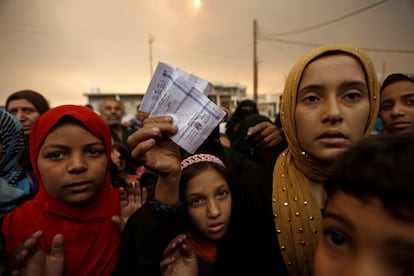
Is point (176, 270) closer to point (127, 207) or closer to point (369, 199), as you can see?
point (127, 207)

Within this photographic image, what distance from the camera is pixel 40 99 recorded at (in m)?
2.21

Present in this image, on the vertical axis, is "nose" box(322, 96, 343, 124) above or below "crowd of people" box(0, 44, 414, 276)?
above

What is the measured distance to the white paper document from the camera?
1.04 metres

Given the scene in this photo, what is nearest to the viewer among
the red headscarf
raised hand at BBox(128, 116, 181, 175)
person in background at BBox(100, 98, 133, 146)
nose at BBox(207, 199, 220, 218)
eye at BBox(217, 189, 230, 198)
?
raised hand at BBox(128, 116, 181, 175)

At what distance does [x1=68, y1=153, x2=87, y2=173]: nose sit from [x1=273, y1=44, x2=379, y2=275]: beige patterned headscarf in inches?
30.4

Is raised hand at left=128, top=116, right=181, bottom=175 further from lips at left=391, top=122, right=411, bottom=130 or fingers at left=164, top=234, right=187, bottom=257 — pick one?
lips at left=391, top=122, right=411, bottom=130

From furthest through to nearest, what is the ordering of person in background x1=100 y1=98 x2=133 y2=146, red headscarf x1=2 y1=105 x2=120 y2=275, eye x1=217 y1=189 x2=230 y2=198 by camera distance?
person in background x1=100 y1=98 x2=133 y2=146 → eye x1=217 y1=189 x2=230 y2=198 → red headscarf x1=2 y1=105 x2=120 y2=275

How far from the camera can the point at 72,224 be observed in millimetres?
1130

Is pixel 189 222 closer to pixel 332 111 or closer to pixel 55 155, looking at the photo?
pixel 55 155

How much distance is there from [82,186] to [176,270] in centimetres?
50

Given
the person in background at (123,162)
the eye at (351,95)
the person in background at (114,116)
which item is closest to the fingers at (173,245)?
the eye at (351,95)

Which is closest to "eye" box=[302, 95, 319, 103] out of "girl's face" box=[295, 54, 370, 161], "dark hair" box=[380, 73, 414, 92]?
"girl's face" box=[295, 54, 370, 161]

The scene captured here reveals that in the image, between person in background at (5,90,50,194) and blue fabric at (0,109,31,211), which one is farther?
person in background at (5,90,50,194)

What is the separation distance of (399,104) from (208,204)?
1.62 meters
